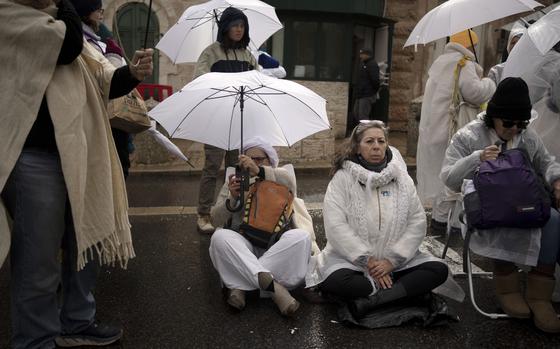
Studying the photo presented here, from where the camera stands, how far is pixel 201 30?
5.87m

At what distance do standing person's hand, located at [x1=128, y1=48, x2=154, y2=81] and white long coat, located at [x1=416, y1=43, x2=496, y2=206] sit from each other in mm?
3366

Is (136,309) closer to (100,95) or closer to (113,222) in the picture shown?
(113,222)

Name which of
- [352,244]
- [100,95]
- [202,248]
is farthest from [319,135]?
[100,95]

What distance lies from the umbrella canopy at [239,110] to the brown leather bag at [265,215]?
349 mm

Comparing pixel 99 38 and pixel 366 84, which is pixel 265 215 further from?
pixel 366 84

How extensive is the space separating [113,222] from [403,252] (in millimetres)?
1755

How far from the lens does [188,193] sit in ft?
23.2

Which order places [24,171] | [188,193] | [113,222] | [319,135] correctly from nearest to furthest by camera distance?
[24,171] < [113,222] < [188,193] < [319,135]

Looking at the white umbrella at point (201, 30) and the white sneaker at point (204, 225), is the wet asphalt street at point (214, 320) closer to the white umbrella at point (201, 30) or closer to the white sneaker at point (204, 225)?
the white sneaker at point (204, 225)

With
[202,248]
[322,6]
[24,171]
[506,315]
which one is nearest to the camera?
[24,171]

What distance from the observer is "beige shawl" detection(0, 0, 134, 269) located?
2463mm

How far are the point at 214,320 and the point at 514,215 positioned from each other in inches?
74.7

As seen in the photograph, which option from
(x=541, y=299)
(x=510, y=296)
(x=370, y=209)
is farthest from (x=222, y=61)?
(x=541, y=299)

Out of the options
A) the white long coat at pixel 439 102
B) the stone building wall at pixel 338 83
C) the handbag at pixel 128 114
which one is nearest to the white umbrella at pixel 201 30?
the white long coat at pixel 439 102
